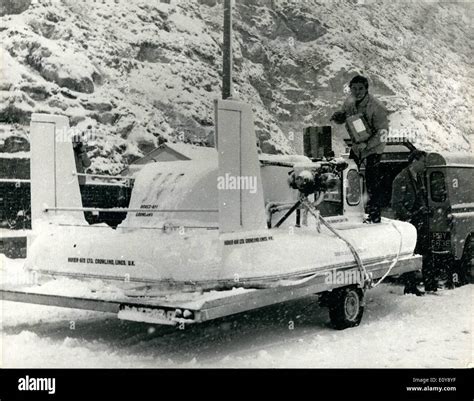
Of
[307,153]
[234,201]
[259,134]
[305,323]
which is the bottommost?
[305,323]

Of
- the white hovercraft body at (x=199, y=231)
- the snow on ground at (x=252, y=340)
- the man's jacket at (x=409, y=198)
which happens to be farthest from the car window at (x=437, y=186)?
the white hovercraft body at (x=199, y=231)

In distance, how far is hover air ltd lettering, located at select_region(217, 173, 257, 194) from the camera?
653 cm

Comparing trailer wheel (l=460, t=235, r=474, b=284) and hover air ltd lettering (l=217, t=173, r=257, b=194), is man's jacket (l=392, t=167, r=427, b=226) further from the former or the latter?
hover air ltd lettering (l=217, t=173, r=257, b=194)

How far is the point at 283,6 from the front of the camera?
32.1m

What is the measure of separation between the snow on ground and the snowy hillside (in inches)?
506

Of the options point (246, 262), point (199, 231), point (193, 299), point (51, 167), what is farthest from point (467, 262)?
point (51, 167)

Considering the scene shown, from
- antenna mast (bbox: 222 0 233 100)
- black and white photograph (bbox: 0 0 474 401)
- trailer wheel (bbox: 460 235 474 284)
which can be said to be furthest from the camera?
antenna mast (bbox: 222 0 233 100)
